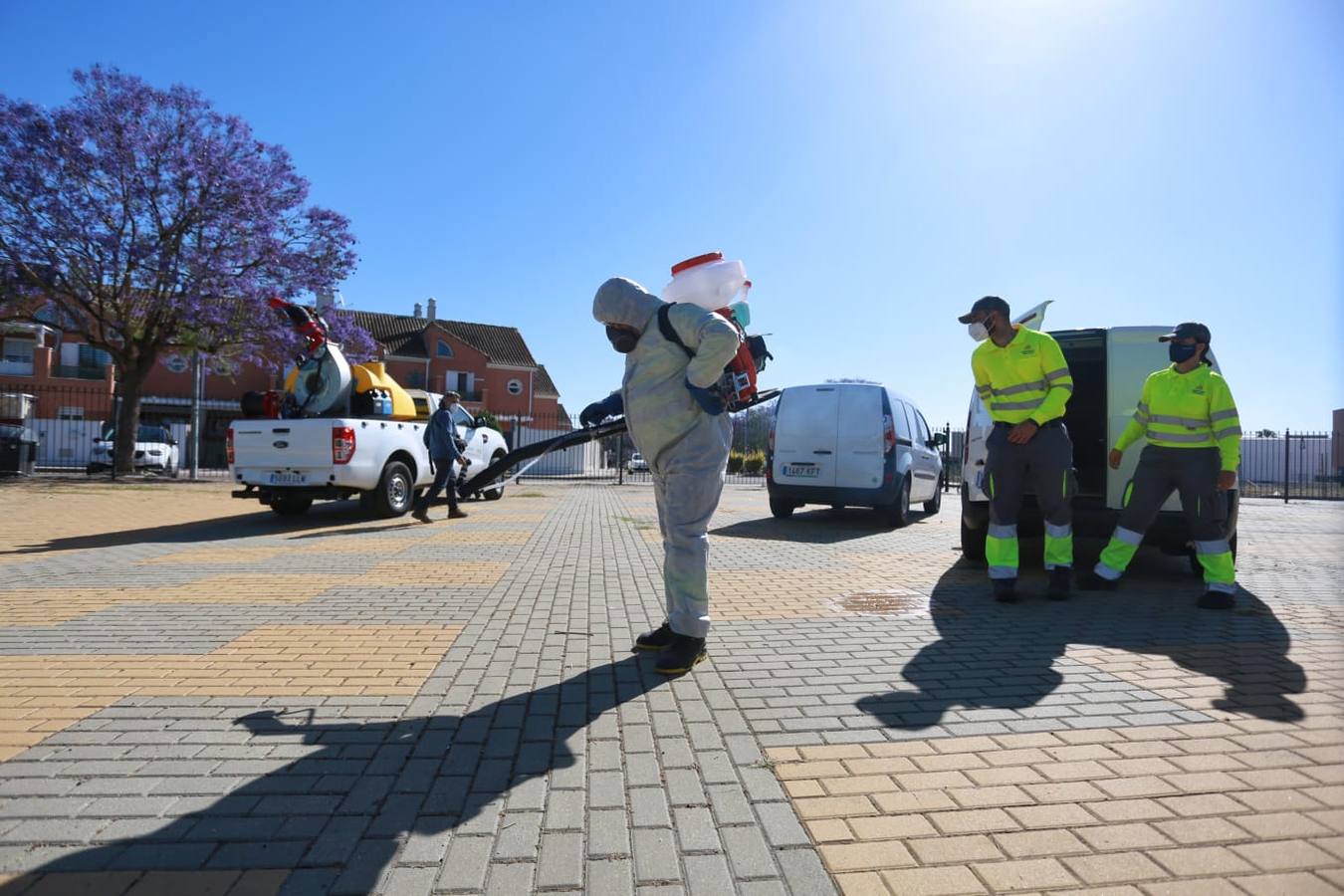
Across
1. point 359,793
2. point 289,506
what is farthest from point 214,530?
point 359,793

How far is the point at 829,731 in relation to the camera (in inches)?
107

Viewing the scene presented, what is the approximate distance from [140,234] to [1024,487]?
75.6 ft

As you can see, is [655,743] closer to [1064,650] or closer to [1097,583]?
[1064,650]

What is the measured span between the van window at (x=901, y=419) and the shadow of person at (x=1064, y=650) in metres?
4.56

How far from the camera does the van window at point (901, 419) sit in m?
10.1

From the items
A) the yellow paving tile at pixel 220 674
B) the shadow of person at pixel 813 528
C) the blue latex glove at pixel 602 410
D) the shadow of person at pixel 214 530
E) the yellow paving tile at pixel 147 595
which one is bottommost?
the shadow of person at pixel 214 530

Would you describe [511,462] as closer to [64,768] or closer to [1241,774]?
[64,768]

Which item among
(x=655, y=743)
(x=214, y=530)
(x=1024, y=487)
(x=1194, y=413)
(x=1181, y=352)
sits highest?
(x=1181, y=352)

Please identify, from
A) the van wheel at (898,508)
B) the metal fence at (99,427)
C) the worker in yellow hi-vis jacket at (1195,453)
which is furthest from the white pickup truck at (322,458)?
the metal fence at (99,427)

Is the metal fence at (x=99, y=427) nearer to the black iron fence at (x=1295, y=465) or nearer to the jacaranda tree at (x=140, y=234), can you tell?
the jacaranda tree at (x=140, y=234)

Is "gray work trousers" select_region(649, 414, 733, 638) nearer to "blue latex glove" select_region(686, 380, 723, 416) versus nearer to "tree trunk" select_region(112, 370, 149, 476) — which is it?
"blue latex glove" select_region(686, 380, 723, 416)

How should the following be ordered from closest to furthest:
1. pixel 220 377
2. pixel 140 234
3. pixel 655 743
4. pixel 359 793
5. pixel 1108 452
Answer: pixel 359 793
pixel 655 743
pixel 1108 452
pixel 140 234
pixel 220 377

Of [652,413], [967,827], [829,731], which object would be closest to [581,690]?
[829,731]

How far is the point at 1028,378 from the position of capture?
5082mm
